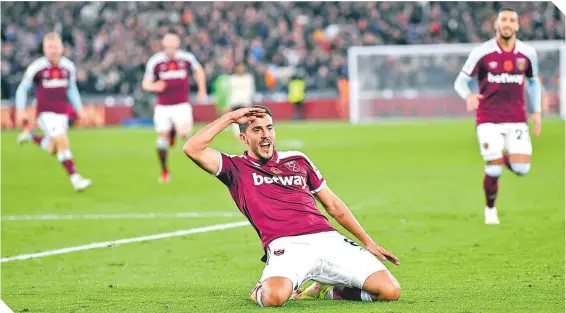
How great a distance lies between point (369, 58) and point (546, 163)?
58.3 feet

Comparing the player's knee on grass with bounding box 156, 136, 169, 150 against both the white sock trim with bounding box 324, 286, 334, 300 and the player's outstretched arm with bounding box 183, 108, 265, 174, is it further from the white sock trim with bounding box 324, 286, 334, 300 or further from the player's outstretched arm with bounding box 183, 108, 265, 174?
the white sock trim with bounding box 324, 286, 334, 300

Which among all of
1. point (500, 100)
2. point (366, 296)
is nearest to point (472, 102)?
point (500, 100)

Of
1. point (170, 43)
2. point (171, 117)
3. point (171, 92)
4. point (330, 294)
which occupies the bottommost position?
point (330, 294)

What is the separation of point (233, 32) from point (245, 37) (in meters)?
0.46

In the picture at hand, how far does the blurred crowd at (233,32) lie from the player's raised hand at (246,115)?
101 ft

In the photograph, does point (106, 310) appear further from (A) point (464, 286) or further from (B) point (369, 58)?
(B) point (369, 58)

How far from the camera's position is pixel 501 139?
13141 mm

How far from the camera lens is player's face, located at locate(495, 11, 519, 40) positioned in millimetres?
12609

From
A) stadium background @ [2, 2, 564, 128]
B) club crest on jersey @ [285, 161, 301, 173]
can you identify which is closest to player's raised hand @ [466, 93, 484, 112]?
club crest on jersey @ [285, 161, 301, 173]

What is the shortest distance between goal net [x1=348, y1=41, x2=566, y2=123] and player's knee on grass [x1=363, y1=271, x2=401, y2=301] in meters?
29.4

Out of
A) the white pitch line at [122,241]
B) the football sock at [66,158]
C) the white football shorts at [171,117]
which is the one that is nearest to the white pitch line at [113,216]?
the white pitch line at [122,241]

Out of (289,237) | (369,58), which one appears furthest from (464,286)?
(369,58)

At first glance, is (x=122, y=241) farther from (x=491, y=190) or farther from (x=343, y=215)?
(x=343, y=215)

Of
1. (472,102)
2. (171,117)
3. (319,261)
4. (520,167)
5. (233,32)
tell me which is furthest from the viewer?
(233,32)
